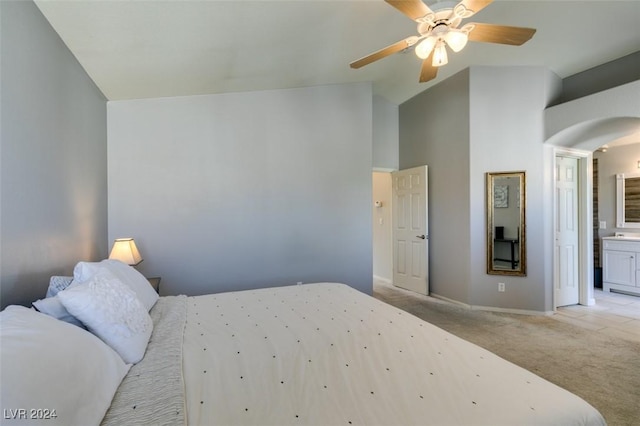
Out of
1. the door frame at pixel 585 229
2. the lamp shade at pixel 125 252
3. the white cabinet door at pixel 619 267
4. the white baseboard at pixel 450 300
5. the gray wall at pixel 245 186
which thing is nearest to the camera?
the lamp shade at pixel 125 252

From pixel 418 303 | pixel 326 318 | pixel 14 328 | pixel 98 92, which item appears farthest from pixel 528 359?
pixel 98 92

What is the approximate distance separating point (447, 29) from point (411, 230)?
10.7 feet

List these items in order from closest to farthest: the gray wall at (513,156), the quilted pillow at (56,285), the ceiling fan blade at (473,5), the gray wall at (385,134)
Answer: the quilted pillow at (56,285) → the ceiling fan blade at (473,5) → the gray wall at (513,156) → the gray wall at (385,134)

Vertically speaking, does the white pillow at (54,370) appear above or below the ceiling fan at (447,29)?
below

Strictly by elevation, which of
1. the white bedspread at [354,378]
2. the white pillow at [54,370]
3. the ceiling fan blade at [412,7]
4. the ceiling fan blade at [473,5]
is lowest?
the white bedspread at [354,378]

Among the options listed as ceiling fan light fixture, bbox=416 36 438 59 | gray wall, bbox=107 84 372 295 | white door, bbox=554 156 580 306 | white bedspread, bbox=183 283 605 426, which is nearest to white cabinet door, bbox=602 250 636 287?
white door, bbox=554 156 580 306

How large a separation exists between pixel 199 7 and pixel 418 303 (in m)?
4.00

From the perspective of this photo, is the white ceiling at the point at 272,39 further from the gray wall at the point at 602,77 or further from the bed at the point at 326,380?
the bed at the point at 326,380

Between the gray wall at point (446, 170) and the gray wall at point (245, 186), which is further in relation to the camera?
the gray wall at point (446, 170)

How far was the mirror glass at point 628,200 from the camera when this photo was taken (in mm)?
4613

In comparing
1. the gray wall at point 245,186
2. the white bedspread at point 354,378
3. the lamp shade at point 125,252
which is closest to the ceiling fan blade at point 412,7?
the white bedspread at point 354,378

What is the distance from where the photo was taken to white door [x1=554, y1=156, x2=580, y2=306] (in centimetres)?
393

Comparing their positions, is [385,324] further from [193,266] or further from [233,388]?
[193,266]

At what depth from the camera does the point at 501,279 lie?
3746 mm
